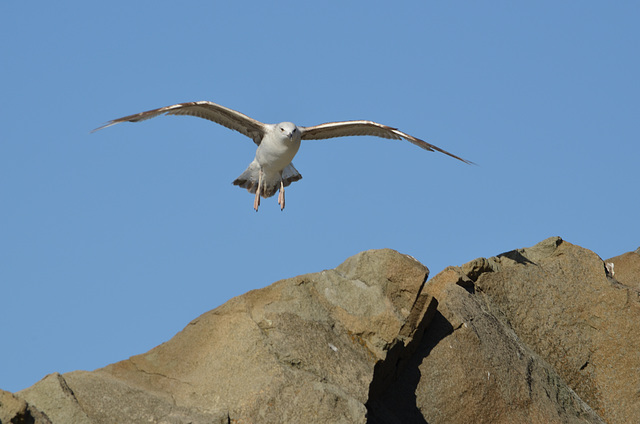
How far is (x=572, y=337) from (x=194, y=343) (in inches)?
210

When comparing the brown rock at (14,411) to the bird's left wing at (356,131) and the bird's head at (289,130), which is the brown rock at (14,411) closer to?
the bird's head at (289,130)

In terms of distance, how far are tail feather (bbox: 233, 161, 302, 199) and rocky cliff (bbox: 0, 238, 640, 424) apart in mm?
5690

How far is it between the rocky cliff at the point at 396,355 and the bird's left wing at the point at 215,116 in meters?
4.50

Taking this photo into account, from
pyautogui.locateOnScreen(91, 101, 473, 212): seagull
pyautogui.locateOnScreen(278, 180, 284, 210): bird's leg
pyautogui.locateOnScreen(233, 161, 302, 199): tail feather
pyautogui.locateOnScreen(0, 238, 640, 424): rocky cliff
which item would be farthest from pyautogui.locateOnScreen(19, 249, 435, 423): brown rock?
pyautogui.locateOnScreen(233, 161, 302, 199): tail feather

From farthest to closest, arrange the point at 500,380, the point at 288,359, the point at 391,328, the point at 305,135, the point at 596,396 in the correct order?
the point at 305,135 → the point at 596,396 → the point at 500,380 → the point at 391,328 → the point at 288,359

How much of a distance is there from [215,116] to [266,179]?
2.07 metres

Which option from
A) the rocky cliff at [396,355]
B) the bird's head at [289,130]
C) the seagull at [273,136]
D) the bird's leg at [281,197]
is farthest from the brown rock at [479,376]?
the bird's leg at [281,197]

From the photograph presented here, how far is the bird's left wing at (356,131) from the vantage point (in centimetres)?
1430

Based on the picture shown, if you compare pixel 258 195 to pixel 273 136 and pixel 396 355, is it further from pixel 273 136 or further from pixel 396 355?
pixel 396 355

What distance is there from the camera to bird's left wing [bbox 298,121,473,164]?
14.3 metres

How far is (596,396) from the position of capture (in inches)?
418

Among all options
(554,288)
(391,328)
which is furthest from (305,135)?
(391,328)

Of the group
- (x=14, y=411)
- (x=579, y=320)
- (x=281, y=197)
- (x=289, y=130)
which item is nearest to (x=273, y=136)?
(x=289, y=130)

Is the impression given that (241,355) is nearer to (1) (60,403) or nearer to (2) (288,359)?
(2) (288,359)
